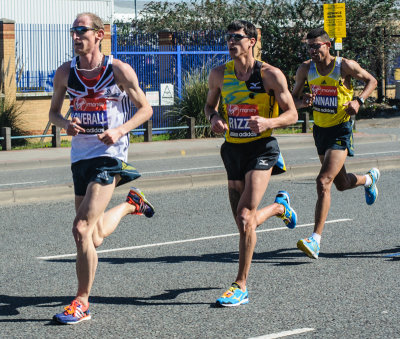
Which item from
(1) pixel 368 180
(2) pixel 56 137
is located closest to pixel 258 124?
(1) pixel 368 180

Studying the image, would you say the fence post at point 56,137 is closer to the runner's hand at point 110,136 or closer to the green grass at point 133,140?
the green grass at point 133,140

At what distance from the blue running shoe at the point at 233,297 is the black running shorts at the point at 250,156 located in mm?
927

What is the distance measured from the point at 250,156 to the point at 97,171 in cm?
125

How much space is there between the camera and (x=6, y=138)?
19781mm

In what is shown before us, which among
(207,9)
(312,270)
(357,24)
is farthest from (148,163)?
(207,9)

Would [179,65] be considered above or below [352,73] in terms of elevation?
above

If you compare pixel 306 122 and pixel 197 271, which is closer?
pixel 197 271

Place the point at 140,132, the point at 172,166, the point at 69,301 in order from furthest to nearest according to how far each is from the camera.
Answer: the point at 140,132, the point at 172,166, the point at 69,301

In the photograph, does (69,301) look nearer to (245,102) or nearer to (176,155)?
(245,102)

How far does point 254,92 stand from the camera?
609cm

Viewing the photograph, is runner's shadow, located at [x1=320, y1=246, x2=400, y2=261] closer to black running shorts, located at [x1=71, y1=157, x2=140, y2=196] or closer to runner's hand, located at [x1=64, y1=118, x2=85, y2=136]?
black running shorts, located at [x1=71, y1=157, x2=140, y2=196]

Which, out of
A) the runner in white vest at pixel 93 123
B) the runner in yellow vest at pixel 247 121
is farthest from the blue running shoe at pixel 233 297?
the runner in white vest at pixel 93 123

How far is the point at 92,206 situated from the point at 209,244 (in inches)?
107

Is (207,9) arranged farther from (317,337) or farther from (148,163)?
(317,337)
